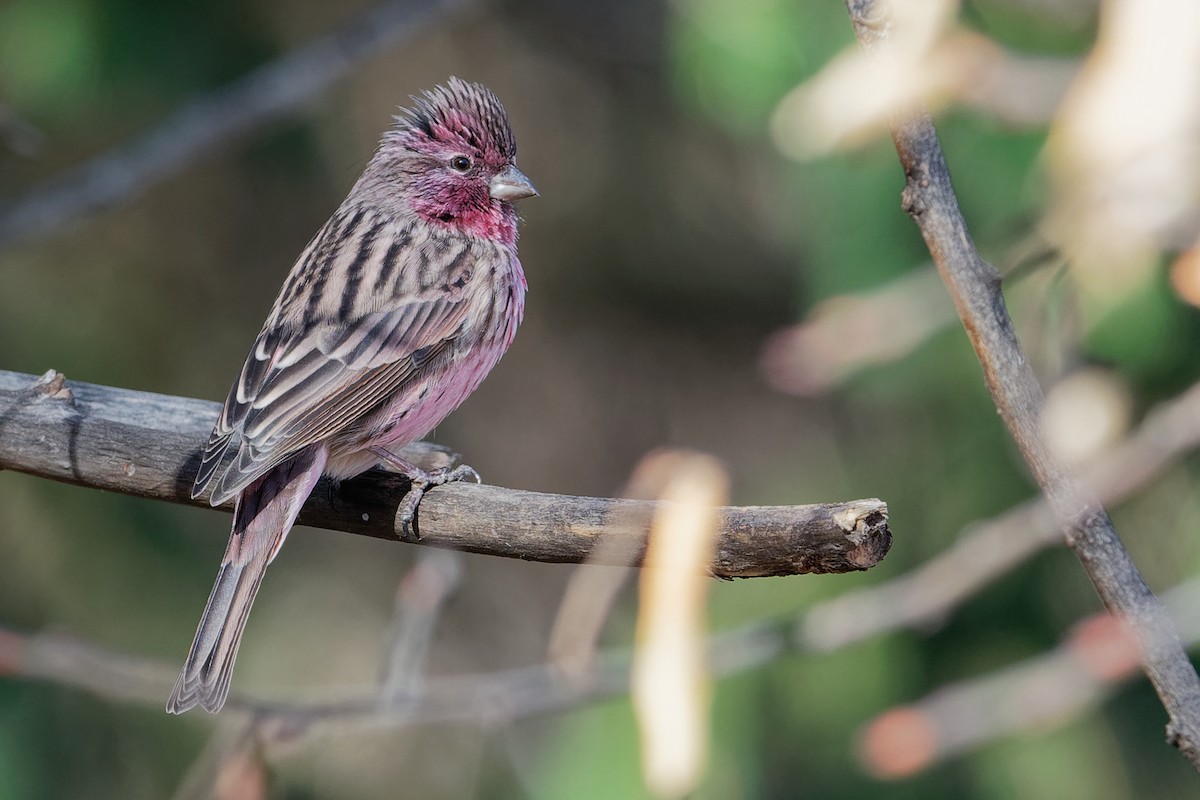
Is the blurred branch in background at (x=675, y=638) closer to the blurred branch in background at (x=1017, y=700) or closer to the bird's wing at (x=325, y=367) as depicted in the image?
the blurred branch in background at (x=1017, y=700)

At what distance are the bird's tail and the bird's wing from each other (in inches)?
5.0

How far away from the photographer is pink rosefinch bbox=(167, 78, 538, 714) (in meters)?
3.40

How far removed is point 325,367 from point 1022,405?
2.31 m

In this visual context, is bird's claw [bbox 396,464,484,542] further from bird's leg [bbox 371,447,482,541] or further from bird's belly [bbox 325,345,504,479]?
bird's belly [bbox 325,345,504,479]

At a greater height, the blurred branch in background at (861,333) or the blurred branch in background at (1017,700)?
the blurred branch in background at (861,333)

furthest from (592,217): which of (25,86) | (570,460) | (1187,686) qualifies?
Answer: (1187,686)

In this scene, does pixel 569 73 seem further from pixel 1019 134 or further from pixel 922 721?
pixel 922 721

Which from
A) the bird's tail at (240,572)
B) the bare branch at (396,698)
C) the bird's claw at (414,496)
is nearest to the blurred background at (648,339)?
the bare branch at (396,698)

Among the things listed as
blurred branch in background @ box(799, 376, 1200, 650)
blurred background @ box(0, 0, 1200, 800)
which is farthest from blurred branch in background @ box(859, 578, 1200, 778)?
blurred branch in background @ box(799, 376, 1200, 650)

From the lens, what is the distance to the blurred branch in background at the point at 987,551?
3.69m

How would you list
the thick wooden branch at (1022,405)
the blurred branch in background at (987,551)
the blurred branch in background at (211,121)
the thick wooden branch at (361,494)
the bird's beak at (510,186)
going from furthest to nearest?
the blurred branch in background at (211,121), the bird's beak at (510,186), the blurred branch in background at (987,551), the thick wooden branch at (361,494), the thick wooden branch at (1022,405)

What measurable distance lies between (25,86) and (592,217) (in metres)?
3.05

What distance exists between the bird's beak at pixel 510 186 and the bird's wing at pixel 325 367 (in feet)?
0.91

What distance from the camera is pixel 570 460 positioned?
25.0 feet
